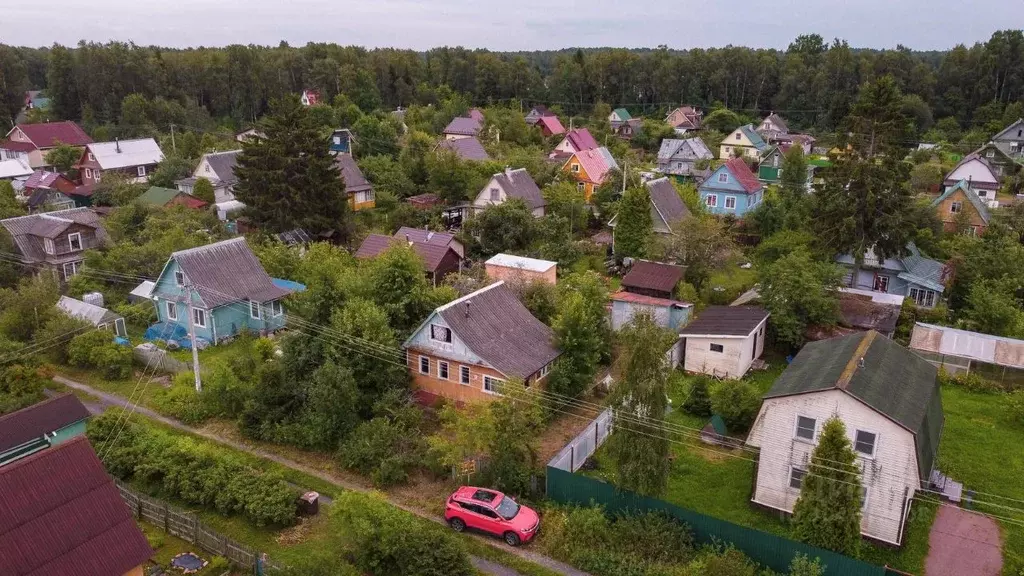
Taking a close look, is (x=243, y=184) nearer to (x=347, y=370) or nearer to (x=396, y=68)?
(x=347, y=370)

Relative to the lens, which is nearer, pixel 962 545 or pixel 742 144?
pixel 962 545

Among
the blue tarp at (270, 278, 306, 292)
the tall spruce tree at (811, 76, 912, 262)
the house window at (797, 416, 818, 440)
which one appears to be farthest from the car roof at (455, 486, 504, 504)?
the tall spruce tree at (811, 76, 912, 262)

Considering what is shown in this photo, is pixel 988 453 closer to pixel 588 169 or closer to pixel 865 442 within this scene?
pixel 865 442

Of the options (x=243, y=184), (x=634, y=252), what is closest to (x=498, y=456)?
(x=634, y=252)

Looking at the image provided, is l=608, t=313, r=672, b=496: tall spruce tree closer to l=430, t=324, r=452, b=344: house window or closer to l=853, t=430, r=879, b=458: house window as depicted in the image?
l=853, t=430, r=879, b=458: house window

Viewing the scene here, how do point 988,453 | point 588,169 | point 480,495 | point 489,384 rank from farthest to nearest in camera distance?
1. point 588,169
2. point 489,384
3. point 988,453
4. point 480,495

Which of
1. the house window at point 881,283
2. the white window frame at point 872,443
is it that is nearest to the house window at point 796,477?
the white window frame at point 872,443

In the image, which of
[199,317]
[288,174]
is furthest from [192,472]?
[288,174]
